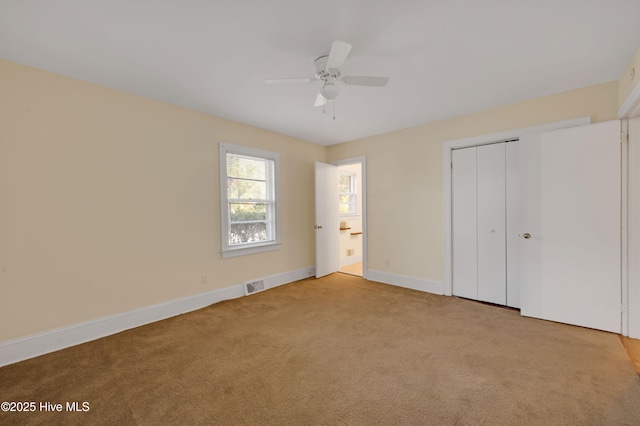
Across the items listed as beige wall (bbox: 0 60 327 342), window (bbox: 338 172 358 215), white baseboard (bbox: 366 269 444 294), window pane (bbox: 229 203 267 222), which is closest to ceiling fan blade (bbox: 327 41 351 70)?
beige wall (bbox: 0 60 327 342)

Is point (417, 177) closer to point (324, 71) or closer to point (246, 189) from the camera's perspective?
point (324, 71)

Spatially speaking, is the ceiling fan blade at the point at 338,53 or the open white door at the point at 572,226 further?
the open white door at the point at 572,226

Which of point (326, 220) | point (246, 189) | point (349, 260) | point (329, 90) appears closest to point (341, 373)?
point (329, 90)

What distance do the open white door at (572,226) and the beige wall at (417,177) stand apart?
0.44 meters

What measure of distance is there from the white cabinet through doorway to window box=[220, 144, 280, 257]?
2763mm

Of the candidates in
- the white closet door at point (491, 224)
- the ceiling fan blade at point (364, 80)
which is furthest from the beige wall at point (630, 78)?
the ceiling fan blade at point (364, 80)

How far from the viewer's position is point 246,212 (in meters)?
4.18

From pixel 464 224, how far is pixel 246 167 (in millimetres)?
3318

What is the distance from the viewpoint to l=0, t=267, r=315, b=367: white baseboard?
2.31 meters

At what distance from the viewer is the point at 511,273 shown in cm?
341

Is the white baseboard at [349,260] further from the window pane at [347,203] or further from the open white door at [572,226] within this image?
the open white door at [572,226]

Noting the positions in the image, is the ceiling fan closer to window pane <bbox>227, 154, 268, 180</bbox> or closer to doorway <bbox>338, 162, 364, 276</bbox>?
window pane <bbox>227, 154, 268, 180</bbox>

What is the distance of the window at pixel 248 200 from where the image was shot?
12.5 ft

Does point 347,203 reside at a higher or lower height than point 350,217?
higher
